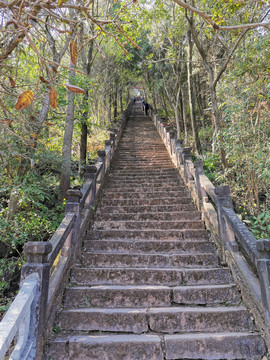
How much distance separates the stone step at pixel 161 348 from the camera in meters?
2.77

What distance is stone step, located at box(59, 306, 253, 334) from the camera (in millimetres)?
3090

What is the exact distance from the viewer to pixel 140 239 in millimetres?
4824

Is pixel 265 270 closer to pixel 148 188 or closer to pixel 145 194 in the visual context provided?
pixel 145 194

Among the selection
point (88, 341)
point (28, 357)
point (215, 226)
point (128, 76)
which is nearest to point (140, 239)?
point (215, 226)

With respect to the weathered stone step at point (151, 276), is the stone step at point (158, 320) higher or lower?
lower

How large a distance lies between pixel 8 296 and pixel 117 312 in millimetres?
3053

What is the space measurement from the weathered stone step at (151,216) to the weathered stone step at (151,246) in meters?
0.94

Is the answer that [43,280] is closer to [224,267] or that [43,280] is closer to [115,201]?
[224,267]

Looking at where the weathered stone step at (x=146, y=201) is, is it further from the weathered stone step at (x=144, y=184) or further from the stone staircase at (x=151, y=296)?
the weathered stone step at (x=144, y=184)

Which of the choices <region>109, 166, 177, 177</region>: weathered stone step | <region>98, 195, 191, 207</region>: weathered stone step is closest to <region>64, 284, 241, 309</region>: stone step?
<region>98, 195, 191, 207</region>: weathered stone step

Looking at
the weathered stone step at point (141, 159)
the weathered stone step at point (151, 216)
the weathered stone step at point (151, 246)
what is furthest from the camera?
the weathered stone step at point (141, 159)

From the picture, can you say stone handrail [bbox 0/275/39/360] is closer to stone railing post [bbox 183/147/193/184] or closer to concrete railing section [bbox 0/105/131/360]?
concrete railing section [bbox 0/105/131/360]

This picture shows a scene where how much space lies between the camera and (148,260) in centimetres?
419

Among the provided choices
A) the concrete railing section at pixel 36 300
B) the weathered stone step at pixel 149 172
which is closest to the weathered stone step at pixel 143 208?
the concrete railing section at pixel 36 300
